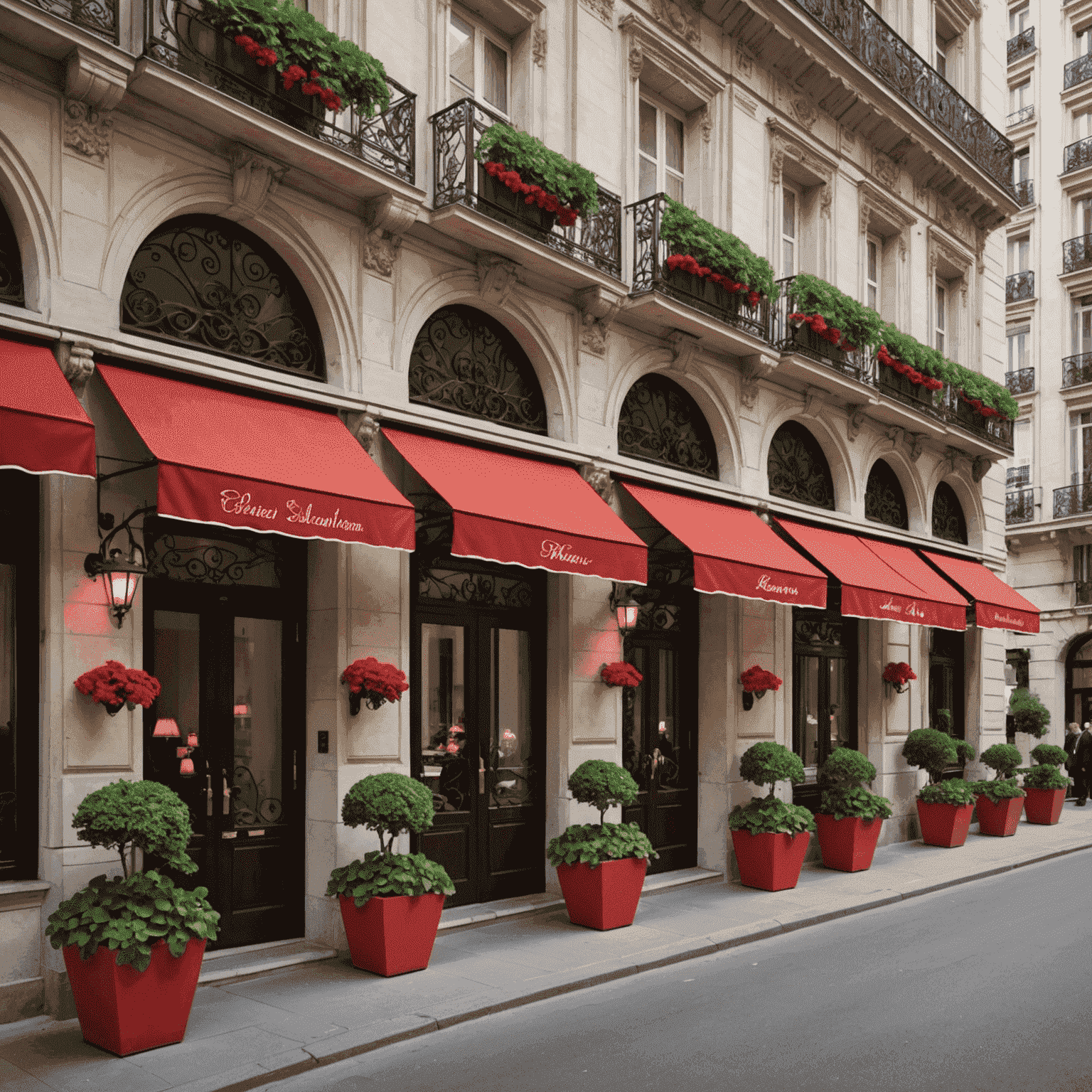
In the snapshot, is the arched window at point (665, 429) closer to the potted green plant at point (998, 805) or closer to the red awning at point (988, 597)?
the red awning at point (988, 597)

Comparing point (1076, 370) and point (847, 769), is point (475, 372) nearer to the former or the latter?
point (847, 769)

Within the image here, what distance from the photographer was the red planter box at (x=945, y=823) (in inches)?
607

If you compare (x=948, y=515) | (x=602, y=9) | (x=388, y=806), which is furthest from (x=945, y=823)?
(x=602, y=9)

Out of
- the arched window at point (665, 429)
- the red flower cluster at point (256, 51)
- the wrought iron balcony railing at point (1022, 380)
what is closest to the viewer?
the red flower cluster at point (256, 51)

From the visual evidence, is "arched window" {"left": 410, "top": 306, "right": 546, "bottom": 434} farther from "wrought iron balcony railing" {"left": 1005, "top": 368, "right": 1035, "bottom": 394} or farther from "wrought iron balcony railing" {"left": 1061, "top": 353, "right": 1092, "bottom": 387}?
"wrought iron balcony railing" {"left": 1005, "top": 368, "right": 1035, "bottom": 394}

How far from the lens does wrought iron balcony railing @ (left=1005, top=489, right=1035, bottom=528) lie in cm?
3166

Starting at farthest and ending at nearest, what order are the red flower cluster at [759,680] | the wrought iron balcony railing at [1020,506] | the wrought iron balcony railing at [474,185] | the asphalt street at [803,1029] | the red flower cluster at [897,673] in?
the wrought iron balcony railing at [1020,506]
the red flower cluster at [897,673]
the red flower cluster at [759,680]
the wrought iron balcony railing at [474,185]
the asphalt street at [803,1029]

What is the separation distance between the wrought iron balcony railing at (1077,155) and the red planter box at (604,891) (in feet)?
97.9

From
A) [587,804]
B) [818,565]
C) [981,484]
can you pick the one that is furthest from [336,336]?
[981,484]

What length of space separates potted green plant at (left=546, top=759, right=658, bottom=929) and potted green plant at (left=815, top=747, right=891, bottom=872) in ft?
13.4

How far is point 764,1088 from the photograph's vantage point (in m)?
5.97

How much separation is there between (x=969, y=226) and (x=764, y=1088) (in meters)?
17.3

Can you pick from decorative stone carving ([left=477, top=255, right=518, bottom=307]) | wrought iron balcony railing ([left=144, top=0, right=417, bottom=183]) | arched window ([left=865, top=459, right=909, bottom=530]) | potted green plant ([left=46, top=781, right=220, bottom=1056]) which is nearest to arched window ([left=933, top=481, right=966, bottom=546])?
arched window ([left=865, top=459, right=909, bottom=530])

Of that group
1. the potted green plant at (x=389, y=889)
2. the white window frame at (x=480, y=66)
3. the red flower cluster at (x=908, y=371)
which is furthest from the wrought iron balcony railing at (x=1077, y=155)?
the potted green plant at (x=389, y=889)
